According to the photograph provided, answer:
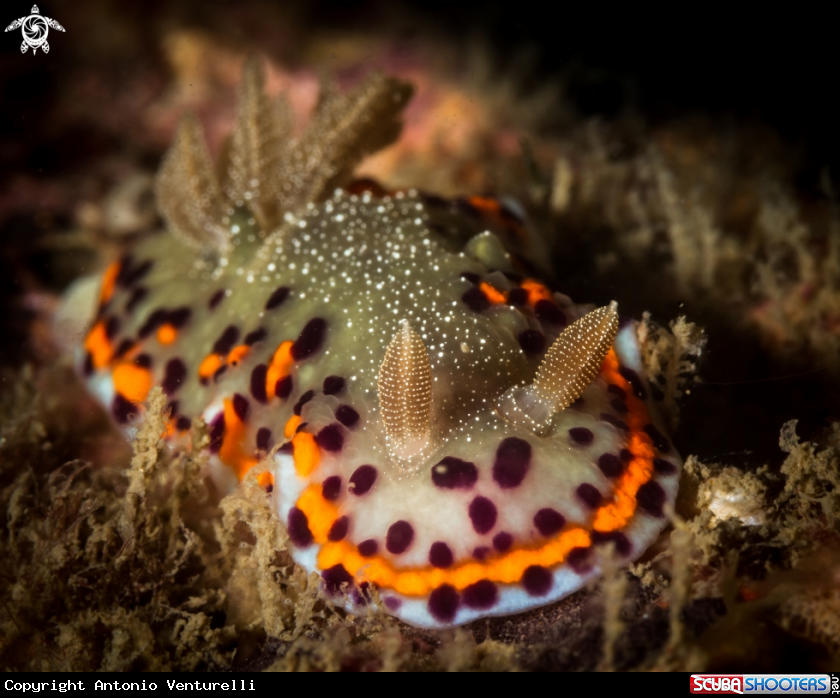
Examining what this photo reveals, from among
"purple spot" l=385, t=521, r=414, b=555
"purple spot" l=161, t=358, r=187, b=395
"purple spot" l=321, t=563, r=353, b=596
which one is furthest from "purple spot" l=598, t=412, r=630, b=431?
"purple spot" l=161, t=358, r=187, b=395

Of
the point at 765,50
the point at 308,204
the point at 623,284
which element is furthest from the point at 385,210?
the point at 765,50

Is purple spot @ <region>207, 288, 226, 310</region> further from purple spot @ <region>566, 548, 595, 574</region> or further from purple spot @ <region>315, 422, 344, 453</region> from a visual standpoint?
purple spot @ <region>566, 548, 595, 574</region>

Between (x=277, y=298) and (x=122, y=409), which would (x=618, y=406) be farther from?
(x=122, y=409)

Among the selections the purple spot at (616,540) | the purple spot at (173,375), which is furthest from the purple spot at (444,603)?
the purple spot at (173,375)

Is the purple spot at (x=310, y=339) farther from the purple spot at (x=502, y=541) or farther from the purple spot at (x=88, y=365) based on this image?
A: the purple spot at (x=88, y=365)

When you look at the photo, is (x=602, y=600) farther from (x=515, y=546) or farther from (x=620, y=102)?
(x=620, y=102)

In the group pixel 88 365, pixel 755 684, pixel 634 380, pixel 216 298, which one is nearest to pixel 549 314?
pixel 634 380
